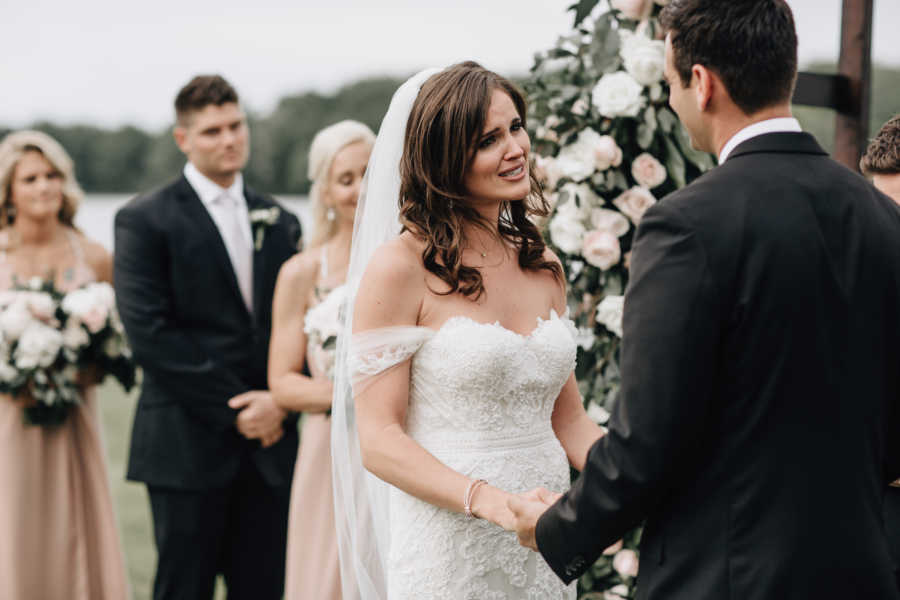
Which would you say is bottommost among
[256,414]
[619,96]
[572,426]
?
[256,414]

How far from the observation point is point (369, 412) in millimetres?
2473

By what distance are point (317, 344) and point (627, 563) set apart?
4.89 ft

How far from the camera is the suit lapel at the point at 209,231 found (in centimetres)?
427

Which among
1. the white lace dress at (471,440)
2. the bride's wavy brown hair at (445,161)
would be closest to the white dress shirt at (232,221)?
the bride's wavy brown hair at (445,161)

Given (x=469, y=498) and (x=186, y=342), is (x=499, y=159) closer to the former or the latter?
(x=469, y=498)

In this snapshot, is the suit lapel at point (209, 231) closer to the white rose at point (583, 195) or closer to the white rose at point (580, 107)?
the white rose at point (583, 195)

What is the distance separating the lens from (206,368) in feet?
13.6

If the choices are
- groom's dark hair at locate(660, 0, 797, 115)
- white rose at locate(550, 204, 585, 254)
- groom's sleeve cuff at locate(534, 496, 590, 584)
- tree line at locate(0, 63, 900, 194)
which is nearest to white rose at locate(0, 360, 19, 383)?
white rose at locate(550, 204, 585, 254)

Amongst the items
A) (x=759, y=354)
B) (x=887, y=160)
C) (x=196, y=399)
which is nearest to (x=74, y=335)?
(x=196, y=399)

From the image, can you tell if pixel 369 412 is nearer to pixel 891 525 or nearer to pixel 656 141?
pixel 891 525

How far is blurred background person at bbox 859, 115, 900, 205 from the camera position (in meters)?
2.61

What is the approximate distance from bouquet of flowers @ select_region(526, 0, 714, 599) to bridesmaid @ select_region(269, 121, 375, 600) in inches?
35.8

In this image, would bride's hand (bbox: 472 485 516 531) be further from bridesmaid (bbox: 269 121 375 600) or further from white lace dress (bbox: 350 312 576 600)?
bridesmaid (bbox: 269 121 375 600)

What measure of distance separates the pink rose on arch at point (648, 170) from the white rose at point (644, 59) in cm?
27
